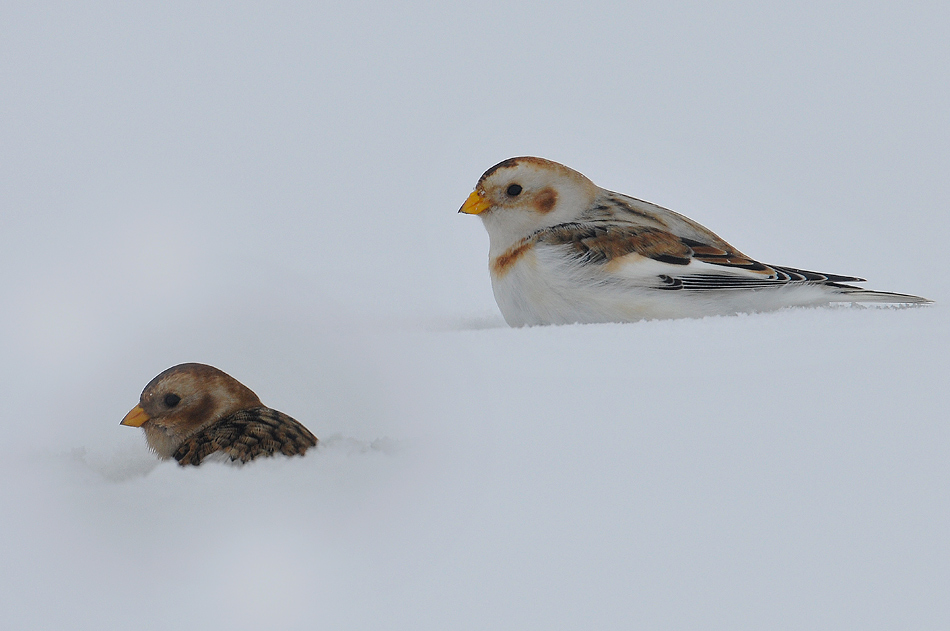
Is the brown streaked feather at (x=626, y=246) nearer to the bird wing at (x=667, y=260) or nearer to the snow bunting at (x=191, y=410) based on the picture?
the bird wing at (x=667, y=260)

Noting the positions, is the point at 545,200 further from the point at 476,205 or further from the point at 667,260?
the point at 667,260

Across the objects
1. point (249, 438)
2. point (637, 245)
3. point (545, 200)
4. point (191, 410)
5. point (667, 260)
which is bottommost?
point (249, 438)

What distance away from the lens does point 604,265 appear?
392 cm

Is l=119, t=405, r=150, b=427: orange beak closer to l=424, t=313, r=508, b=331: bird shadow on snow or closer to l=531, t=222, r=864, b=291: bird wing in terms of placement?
l=424, t=313, r=508, b=331: bird shadow on snow

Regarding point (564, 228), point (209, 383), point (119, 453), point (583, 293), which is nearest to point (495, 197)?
point (564, 228)

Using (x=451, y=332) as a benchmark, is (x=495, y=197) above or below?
above

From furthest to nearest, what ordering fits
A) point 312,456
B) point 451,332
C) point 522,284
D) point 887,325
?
point 522,284
point 451,332
point 887,325
point 312,456

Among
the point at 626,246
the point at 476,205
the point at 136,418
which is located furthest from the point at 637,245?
the point at 136,418

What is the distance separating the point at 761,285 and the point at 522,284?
0.96 m

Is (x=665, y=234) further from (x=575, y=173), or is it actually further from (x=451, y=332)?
(x=451, y=332)

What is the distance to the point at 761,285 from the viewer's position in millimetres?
3885

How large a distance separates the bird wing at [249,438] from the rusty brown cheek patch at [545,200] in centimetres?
142

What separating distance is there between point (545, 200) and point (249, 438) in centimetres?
166

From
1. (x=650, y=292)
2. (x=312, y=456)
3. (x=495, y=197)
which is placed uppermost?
(x=495, y=197)
